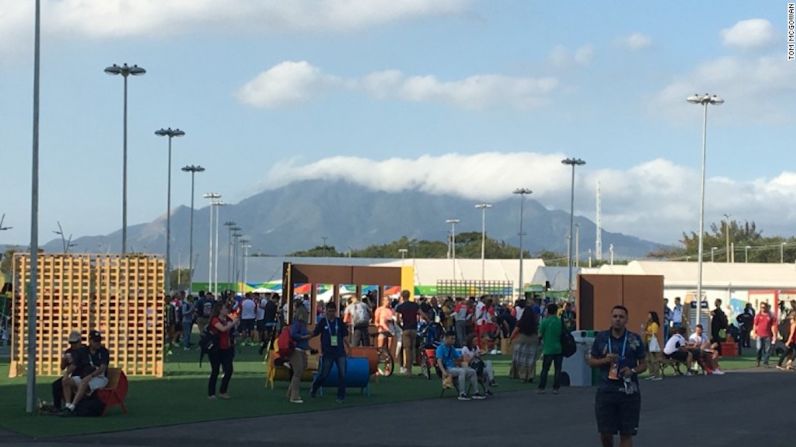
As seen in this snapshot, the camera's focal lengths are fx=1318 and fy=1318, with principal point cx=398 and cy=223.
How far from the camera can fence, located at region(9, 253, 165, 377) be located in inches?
1027

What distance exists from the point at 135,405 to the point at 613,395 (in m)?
10.4

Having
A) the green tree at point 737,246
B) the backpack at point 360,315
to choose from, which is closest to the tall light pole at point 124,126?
the backpack at point 360,315

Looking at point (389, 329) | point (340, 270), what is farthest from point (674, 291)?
point (389, 329)

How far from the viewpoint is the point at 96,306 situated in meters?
26.4

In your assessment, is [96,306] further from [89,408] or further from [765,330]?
[765,330]

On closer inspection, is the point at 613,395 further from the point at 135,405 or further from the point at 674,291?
the point at 674,291

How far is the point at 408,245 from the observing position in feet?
600

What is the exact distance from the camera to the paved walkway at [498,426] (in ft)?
52.0

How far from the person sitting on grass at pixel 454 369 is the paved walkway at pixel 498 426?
0.37 metres

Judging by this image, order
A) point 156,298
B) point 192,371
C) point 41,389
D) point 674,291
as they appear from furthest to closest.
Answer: point 674,291
point 192,371
point 156,298
point 41,389

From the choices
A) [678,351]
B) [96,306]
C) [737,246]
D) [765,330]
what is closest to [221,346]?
[96,306]

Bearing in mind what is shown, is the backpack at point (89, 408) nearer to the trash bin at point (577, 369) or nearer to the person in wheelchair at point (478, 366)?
the person in wheelchair at point (478, 366)

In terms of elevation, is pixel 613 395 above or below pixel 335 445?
above

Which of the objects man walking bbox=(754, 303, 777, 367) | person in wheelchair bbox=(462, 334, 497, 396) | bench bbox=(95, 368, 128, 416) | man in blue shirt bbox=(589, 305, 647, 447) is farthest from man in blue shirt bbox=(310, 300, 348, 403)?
man walking bbox=(754, 303, 777, 367)
